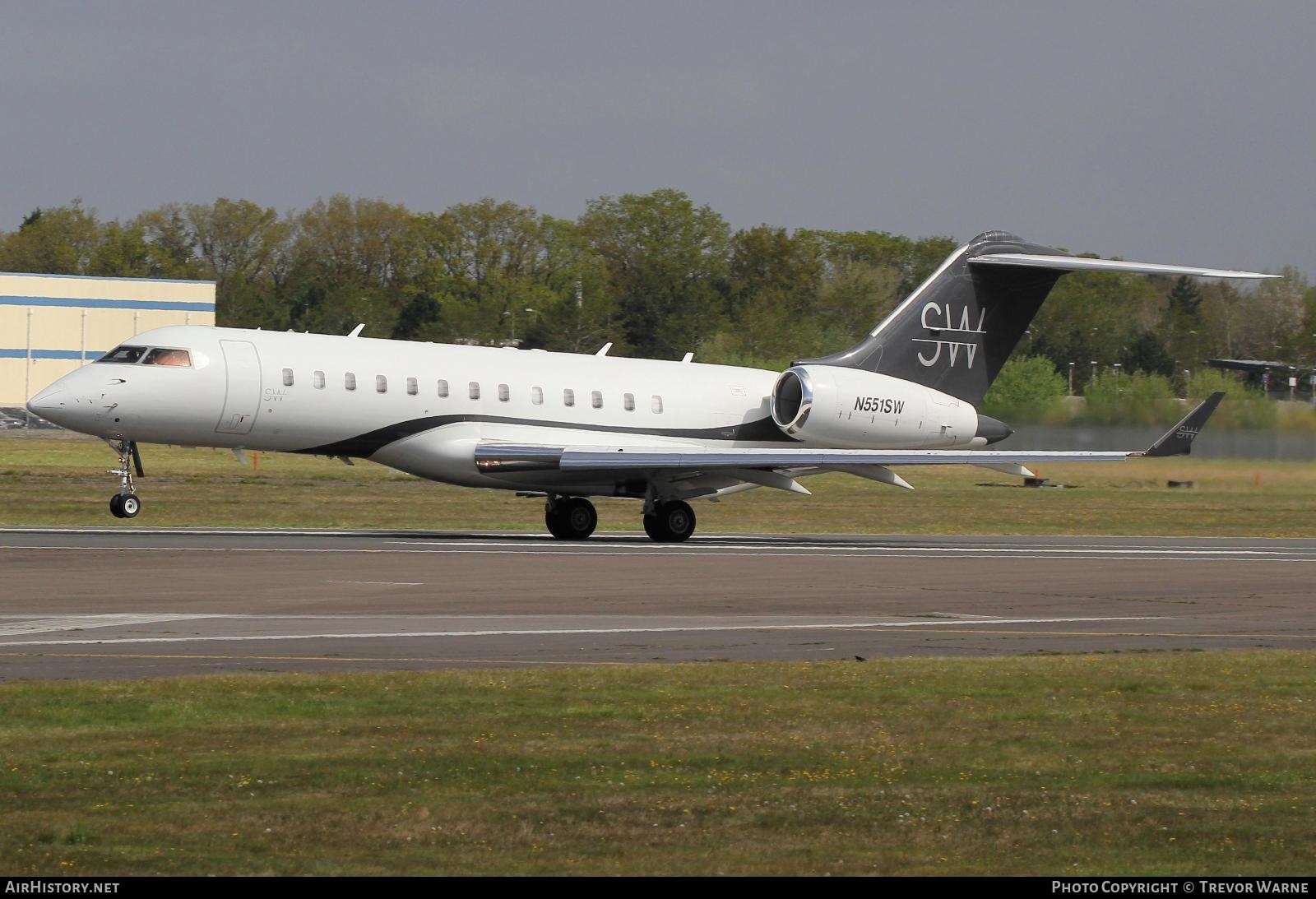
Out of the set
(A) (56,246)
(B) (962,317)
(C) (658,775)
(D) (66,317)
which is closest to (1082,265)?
(B) (962,317)

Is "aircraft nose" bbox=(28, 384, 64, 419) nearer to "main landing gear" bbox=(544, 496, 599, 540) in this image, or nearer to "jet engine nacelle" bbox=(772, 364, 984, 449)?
"main landing gear" bbox=(544, 496, 599, 540)

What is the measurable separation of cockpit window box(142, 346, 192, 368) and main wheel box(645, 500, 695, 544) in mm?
8612

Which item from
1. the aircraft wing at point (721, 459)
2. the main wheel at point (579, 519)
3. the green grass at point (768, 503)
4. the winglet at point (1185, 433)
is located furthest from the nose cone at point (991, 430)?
the main wheel at point (579, 519)

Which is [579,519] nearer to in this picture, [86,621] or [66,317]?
[86,621]

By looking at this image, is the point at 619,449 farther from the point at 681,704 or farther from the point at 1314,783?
the point at 1314,783

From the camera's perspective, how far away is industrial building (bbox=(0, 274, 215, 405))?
87.1 meters

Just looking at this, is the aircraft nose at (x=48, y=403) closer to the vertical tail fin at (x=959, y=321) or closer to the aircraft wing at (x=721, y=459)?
the aircraft wing at (x=721, y=459)

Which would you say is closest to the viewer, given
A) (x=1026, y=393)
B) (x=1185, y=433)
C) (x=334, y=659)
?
(x=334, y=659)

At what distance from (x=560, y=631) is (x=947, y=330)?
1952 cm

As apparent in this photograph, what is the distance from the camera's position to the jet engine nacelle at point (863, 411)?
32500 millimetres

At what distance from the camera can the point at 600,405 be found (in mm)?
31547

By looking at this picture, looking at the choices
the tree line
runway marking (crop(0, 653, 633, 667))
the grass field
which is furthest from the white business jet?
the tree line

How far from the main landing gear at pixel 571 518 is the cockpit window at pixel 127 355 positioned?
782 centimetres

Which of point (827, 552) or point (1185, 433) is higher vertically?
point (1185, 433)
